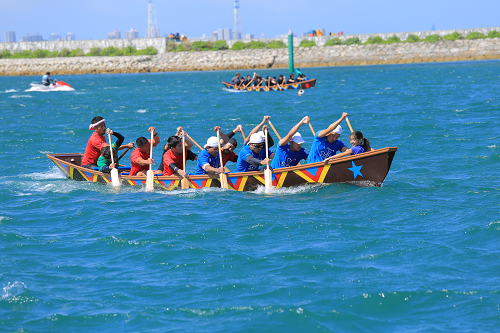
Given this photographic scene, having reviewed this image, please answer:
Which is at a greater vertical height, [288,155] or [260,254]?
[288,155]

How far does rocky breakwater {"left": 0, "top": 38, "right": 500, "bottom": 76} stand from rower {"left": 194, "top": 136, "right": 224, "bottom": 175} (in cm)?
6792

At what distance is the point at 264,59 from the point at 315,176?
71001 millimetres

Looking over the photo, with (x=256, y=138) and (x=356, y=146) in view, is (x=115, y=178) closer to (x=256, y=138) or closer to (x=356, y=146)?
(x=256, y=138)

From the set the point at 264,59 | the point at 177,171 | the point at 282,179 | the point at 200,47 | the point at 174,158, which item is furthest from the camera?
the point at 200,47

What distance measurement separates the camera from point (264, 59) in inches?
3172

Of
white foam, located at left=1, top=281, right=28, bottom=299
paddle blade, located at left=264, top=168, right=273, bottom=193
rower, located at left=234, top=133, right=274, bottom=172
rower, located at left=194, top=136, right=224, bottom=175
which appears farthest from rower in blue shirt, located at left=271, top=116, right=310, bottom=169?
white foam, located at left=1, top=281, right=28, bottom=299

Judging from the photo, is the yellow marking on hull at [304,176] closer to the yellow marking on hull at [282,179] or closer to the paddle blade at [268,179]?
the yellow marking on hull at [282,179]

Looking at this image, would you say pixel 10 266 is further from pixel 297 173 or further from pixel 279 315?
pixel 297 173

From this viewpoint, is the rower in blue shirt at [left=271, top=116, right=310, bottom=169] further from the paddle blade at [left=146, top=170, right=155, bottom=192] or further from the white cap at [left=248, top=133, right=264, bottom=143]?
the paddle blade at [left=146, top=170, right=155, bottom=192]

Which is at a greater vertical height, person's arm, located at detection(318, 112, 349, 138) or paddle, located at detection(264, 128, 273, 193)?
person's arm, located at detection(318, 112, 349, 138)

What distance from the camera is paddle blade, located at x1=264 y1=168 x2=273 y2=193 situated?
11520 millimetres

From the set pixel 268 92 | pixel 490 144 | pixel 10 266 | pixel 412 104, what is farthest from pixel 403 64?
pixel 10 266

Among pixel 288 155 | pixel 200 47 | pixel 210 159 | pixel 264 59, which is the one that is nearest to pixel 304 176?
pixel 288 155

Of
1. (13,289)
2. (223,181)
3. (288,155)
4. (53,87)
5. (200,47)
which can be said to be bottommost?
(13,289)
